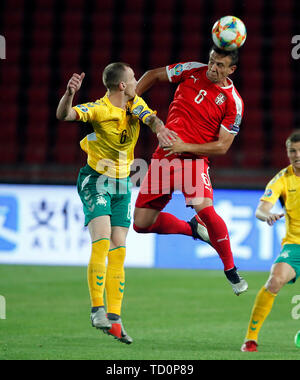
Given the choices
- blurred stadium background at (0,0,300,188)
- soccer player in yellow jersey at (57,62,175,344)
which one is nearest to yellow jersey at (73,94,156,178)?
soccer player in yellow jersey at (57,62,175,344)

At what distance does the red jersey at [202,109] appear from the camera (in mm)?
5578

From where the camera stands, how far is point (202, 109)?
560cm

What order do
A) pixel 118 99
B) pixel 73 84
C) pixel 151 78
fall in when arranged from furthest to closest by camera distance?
pixel 151 78 < pixel 118 99 < pixel 73 84

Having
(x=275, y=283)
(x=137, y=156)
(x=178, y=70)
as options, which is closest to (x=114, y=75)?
(x=178, y=70)

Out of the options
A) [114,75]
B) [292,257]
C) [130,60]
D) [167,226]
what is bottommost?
[292,257]

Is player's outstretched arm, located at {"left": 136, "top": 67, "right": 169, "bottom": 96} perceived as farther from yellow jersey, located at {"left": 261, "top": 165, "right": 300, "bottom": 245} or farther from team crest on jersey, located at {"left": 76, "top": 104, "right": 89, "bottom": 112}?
yellow jersey, located at {"left": 261, "top": 165, "right": 300, "bottom": 245}

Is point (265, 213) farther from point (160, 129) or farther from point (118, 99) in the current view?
point (118, 99)

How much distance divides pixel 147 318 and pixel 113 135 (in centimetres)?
253

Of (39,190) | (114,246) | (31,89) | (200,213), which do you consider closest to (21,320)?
(114,246)

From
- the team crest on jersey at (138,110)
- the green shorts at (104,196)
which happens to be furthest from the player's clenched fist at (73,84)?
the green shorts at (104,196)

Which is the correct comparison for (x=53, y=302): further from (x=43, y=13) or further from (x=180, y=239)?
(x=43, y=13)

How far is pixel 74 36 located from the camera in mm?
14328

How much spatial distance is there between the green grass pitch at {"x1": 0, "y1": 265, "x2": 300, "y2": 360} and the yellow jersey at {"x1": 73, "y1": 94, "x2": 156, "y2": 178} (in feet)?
4.59

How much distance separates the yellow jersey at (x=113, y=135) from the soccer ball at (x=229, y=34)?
70 cm
